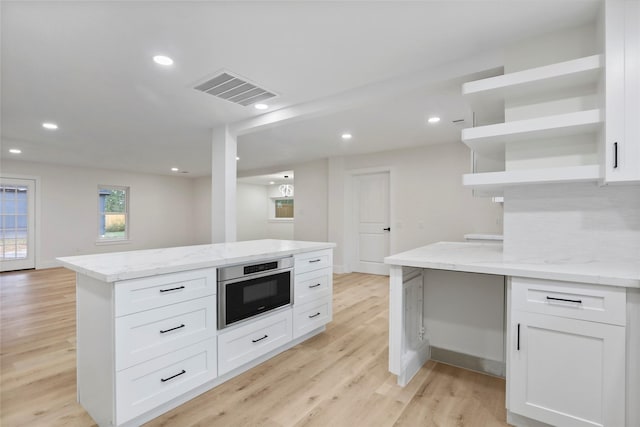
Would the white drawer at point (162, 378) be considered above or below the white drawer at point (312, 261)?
below

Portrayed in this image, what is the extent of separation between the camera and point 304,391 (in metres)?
2.05

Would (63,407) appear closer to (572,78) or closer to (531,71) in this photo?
(531,71)

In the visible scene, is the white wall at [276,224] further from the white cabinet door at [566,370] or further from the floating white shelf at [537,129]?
the white cabinet door at [566,370]

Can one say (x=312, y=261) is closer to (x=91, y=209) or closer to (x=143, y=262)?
(x=143, y=262)

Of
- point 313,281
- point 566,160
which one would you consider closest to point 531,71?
point 566,160

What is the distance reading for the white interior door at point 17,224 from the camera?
636cm

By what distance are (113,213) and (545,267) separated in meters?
9.22

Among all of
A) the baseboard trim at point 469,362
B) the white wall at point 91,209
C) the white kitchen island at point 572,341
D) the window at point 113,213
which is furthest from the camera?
the window at point 113,213

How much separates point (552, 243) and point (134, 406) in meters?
2.55

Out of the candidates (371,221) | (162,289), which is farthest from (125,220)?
(162,289)

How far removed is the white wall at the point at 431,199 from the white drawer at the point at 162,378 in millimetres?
4066

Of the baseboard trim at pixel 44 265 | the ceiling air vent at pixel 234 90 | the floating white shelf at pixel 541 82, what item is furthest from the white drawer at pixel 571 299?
the baseboard trim at pixel 44 265

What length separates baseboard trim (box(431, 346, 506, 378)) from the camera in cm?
221

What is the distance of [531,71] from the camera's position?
1.85m
